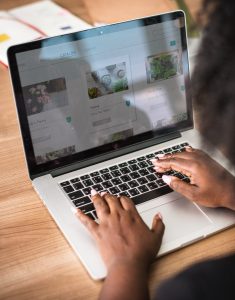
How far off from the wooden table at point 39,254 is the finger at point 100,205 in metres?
0.08

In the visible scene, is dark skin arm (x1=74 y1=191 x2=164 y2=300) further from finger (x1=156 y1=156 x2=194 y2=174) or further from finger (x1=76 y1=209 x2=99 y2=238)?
finger (x1=156 y1=156 x2=194 y2=174)

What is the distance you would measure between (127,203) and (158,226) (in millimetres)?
69

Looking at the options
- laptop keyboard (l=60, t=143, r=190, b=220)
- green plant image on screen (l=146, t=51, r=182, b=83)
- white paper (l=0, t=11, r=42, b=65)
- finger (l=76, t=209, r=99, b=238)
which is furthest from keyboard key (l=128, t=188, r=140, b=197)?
white paper (l=0, t=11, r=42, b=65)

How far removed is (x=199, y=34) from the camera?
74 centimetres

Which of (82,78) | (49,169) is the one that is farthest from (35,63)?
(49,169)

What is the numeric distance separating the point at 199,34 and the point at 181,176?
344 millimetres

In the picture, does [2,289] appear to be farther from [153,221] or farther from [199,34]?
[199,34]

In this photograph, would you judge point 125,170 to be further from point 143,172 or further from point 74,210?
point 74,210

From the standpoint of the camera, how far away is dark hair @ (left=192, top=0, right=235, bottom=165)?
66 cm

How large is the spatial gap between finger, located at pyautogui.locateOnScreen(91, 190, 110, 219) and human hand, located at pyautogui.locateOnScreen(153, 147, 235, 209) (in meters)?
0.13

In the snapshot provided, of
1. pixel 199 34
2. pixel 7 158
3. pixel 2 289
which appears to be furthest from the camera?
pixel 7 158

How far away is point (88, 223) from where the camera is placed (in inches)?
35.3

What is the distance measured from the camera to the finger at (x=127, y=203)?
0.92 meters

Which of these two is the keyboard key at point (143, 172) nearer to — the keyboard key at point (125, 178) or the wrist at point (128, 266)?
the keyboard key at point (125, 178)
